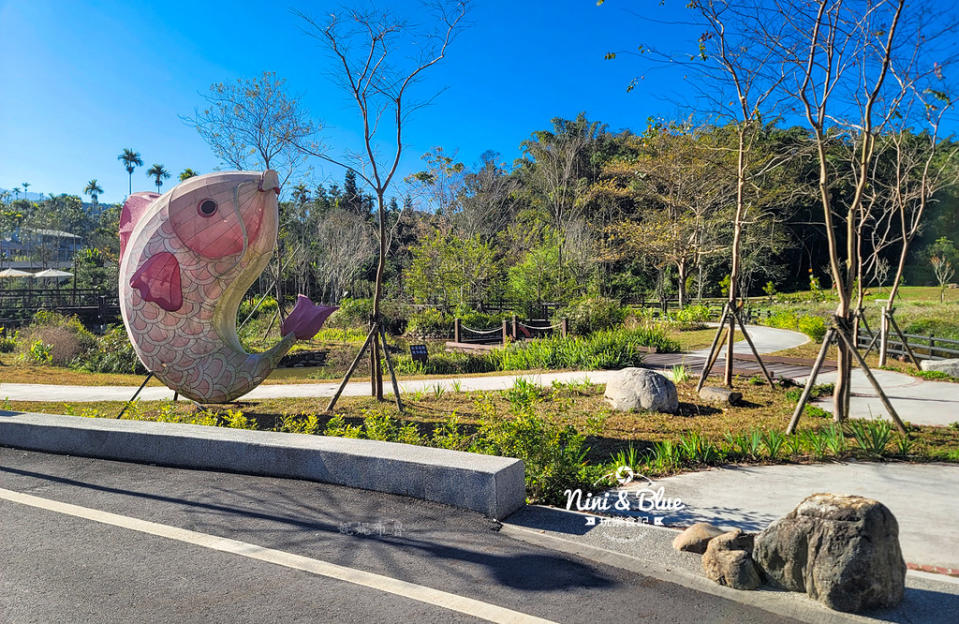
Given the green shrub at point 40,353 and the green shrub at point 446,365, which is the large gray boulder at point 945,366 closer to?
the green shrub at point 446,365

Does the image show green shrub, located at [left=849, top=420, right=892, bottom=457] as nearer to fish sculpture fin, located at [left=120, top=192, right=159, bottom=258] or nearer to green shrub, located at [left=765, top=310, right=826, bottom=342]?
fish sculpture fin, located at [left=120, top=192, right=159, bottom=258]

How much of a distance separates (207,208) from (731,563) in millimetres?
7389

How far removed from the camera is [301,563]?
12.4ft

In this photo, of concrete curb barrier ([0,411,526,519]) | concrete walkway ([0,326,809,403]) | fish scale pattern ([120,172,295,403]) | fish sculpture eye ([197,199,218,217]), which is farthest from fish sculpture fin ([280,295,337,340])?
concrete walkway ([0,326,809,403])

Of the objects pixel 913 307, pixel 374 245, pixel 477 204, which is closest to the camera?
pixel 913 307

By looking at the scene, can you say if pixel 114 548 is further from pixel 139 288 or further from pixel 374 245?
pixel 374 245

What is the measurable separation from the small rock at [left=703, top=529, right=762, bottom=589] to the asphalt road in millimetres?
149

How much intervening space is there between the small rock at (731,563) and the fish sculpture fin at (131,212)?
8.62 meters

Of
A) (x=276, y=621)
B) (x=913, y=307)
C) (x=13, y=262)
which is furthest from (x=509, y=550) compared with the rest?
(x=13, y=262)

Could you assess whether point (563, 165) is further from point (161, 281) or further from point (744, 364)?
point (161, 281)

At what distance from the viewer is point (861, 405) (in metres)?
→ 9.03

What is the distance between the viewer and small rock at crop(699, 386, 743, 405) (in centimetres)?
903

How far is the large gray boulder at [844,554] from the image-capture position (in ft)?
10.2

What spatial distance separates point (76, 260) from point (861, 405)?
1894 inches
